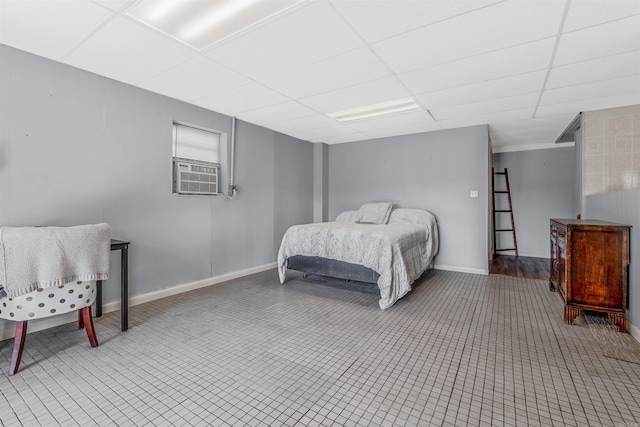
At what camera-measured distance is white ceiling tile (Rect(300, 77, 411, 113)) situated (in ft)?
9.71

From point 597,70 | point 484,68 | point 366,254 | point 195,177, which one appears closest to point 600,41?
point 597,70

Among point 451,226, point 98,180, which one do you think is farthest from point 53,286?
point 451,226

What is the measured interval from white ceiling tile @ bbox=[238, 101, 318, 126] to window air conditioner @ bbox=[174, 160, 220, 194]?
870 mm

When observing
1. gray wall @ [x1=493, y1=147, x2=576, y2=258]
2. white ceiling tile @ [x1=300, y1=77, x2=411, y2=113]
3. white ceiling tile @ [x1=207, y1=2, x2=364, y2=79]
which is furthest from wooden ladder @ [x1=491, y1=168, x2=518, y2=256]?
white ceiling tile @ [x1=207, y1=2, x2=364, y2=79]

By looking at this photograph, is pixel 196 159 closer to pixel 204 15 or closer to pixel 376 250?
pixel 204 15

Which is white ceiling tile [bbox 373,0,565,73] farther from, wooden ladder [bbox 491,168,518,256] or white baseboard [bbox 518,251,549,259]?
white baseboard [bbox 518,251,549,259]

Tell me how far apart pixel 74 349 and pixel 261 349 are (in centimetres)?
141

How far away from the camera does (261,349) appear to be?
212 centimetres

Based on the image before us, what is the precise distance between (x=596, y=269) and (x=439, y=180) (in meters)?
2.68

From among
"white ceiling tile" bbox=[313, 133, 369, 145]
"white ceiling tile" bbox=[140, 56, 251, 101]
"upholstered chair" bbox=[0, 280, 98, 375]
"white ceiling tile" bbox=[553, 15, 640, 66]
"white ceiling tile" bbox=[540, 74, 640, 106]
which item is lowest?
"upholstered chair" bbox=[0, 280, 98, 375]

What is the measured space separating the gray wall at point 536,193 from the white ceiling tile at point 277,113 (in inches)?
193

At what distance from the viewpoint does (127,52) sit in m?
2.33

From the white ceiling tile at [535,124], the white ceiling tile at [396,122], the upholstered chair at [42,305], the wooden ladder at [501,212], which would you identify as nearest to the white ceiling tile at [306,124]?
the white ceiling tile at [396,122]

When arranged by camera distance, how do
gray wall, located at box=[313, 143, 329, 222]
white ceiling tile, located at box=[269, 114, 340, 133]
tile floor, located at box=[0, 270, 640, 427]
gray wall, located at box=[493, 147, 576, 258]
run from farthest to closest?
gray wall, located at box=[313, 143, 329, 222] < gray wall, located at box=[493, 147, 576, 258] < white ceiling tile, located at box=[269, 114, 340, 133] < tile floor, located at box=[0, 270, 640, 427]
